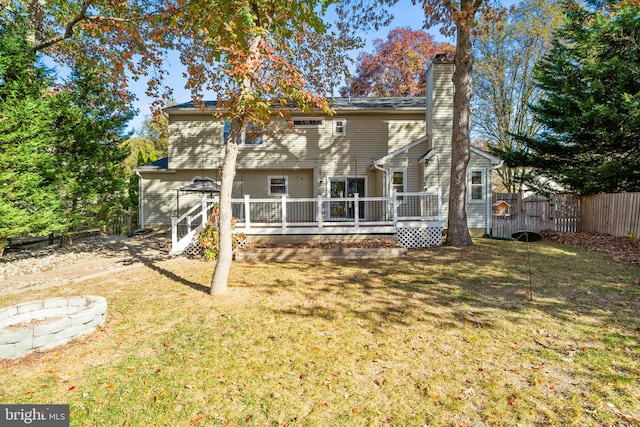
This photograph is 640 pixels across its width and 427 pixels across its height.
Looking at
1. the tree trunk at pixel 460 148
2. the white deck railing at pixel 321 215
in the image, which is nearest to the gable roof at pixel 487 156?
the white deck railing at pixel 321 215

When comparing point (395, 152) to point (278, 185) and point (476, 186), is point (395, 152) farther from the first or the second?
point (278, 185)

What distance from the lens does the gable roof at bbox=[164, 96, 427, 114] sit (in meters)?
15.0

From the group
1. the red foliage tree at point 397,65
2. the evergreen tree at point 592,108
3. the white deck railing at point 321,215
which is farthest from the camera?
the red foliage tree at point 397,65

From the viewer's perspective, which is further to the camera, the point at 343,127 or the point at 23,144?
the point at 343,127

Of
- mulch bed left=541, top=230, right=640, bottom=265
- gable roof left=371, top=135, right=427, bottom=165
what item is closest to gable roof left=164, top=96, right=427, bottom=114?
gable roof left=371, top=135, right=427, bottom=165

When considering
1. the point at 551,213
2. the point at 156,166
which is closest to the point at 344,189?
the point at 551,213

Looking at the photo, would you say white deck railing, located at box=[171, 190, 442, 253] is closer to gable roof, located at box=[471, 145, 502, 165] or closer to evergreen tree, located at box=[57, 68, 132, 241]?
gable roof, located at box=[471, 145, 502, 165]

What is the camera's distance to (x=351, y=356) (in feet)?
11.9

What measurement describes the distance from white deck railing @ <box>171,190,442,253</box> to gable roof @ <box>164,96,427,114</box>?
14.3 ft

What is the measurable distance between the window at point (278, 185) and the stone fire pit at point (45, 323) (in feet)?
38.5

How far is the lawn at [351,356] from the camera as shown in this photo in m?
2.74

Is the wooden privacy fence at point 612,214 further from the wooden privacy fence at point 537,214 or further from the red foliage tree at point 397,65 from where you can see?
the red foliage tree at point 397,65

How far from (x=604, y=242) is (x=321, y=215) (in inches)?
375

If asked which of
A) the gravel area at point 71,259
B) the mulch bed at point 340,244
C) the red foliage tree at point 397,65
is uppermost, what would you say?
the red foliage tree at point 397,65
